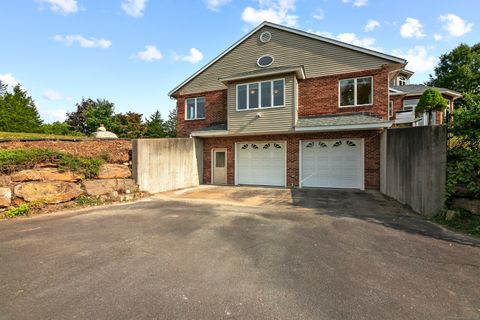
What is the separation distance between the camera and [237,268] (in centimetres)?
349

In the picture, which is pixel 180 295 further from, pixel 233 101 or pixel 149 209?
pixel 233 101

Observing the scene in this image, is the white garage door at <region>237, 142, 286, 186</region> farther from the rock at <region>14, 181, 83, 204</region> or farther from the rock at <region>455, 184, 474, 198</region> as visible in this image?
the rock at <region>14, 181, 83, 204</region>

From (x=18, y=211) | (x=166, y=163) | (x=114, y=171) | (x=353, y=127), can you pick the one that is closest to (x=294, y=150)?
(x=353, y=127)

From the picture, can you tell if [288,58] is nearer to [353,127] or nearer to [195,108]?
[353,127]

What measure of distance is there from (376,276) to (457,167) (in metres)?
4.37

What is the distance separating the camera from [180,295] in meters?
2.80

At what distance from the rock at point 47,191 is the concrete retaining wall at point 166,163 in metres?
2.35

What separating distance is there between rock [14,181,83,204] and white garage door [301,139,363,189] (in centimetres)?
976

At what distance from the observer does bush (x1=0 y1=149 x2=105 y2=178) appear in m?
7.08

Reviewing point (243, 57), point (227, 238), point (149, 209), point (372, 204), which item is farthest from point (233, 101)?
point (227, 238)

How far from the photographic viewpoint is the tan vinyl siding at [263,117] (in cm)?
1120

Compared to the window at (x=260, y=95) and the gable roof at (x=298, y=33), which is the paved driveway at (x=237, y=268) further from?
the gable roof at (x=298, y=33)

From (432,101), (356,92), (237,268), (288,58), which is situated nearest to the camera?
(237,268)

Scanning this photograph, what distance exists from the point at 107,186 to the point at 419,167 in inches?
403
